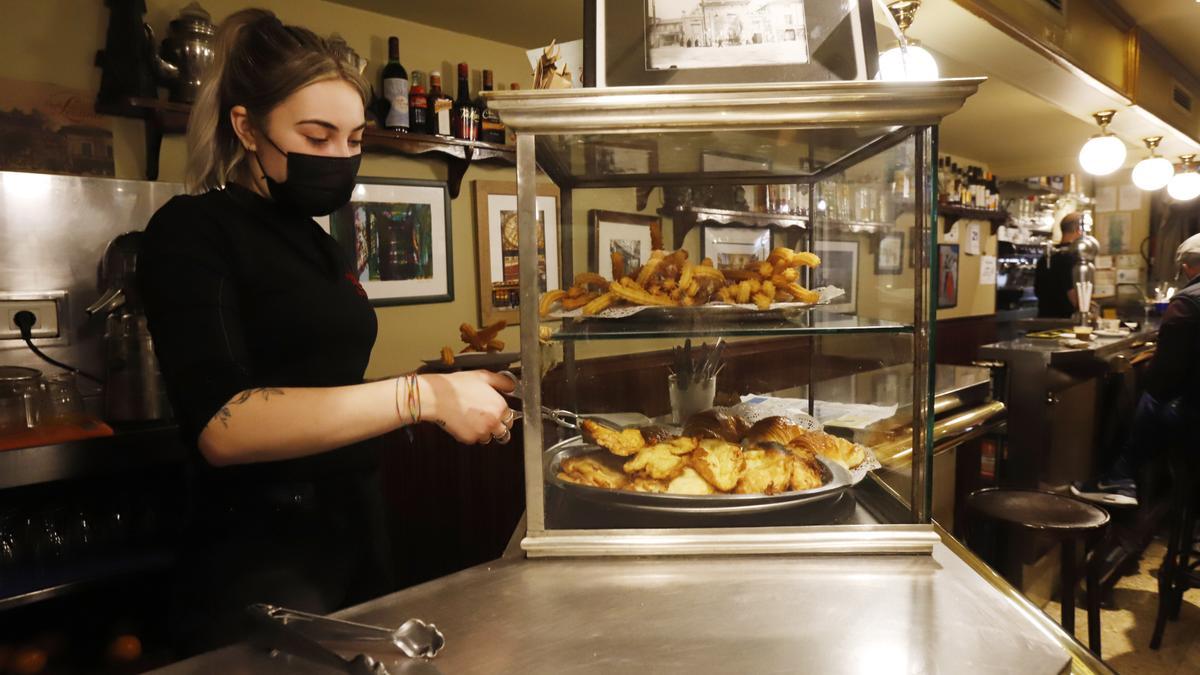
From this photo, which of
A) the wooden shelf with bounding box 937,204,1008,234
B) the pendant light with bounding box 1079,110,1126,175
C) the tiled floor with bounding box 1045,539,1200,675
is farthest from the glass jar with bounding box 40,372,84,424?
the wooden shelf with bounding box 937,204,1008,234

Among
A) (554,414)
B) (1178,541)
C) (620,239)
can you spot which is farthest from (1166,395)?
(554,414)

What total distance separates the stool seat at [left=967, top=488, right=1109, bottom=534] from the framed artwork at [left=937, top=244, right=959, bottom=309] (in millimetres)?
4529

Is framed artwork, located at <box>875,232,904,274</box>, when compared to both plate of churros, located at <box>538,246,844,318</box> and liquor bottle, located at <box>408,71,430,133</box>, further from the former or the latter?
liquor bottle, located at <box>408,71,430,133</box>

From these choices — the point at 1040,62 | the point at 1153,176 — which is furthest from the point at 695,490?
the point at 1153,176

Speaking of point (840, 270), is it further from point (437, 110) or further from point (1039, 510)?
point (437, 110)

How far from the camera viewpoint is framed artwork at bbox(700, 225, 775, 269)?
133cm

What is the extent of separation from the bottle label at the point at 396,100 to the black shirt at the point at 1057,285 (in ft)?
20.0

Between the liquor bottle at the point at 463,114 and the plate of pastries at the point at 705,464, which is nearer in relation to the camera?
the plate of pastries at the point at 705,464

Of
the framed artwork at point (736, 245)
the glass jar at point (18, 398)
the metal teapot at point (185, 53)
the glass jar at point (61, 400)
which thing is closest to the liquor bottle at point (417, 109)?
the metal teapot at point (185, 53)

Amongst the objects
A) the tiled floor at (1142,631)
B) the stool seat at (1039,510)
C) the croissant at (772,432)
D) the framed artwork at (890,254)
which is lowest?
the tiled floor at (1142,631)

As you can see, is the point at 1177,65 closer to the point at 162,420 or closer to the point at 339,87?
the point at 339,87

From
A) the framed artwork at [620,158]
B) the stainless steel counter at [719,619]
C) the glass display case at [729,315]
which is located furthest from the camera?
the framed artwork at [620,158]

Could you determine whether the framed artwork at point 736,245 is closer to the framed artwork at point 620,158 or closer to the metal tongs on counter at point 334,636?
the framed artwork at point 620,158

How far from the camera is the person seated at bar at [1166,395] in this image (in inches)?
125
